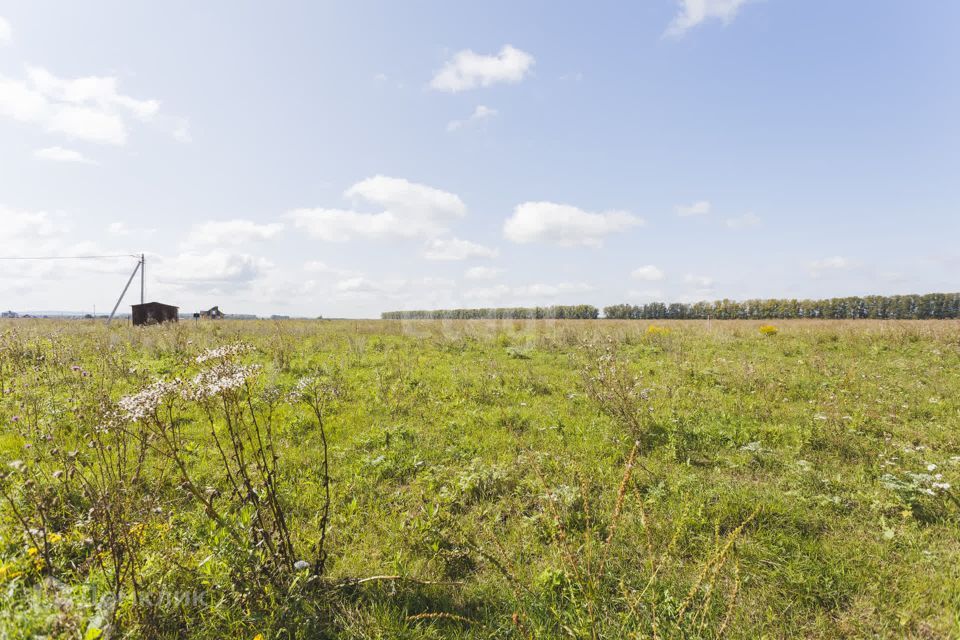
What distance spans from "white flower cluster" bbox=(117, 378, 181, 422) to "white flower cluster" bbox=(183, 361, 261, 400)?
98 millimetres

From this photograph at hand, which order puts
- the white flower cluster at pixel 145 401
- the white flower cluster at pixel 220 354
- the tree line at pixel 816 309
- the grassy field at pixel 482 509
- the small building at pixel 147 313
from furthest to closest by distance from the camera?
the tree line at pixel 816 309, the small building at pixel 147 313, the white flower cluster at pixel 220 354, the grassy field at pixel 482 509, the white flower cluster at pixel 145 401

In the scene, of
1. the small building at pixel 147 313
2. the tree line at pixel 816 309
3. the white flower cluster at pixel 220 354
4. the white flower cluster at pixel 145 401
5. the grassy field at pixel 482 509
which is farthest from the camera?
the tree line at pixel 816 309

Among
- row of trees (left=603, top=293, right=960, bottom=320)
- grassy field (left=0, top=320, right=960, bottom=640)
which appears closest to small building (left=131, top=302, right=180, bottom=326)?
grassy field (left=0, top=320, right=960, bottom=640)

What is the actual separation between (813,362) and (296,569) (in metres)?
12.3

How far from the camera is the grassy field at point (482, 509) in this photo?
2545 millimetres

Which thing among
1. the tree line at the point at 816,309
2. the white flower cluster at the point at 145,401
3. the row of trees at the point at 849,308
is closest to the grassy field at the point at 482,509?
the white flower cluster at the point at 145,401

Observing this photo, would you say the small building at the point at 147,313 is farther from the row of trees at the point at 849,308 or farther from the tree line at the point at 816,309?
the row of trees at the point at 849,308

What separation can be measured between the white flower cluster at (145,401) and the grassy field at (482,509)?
15 mm

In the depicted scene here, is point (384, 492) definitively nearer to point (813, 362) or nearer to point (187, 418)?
point (187, 418)

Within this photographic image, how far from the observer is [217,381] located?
8.33 ft

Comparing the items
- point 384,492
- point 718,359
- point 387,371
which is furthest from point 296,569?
point 718,359

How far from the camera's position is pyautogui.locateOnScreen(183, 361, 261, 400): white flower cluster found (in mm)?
2398

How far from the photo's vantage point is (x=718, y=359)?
10703 millimetres

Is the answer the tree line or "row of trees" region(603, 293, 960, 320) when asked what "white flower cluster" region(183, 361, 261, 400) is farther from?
"row of trees" region(603, 293, 960, 320)
